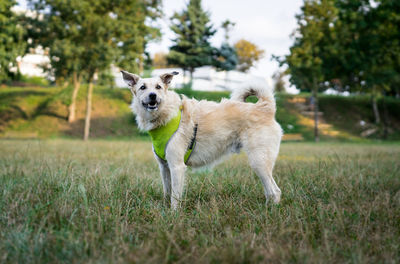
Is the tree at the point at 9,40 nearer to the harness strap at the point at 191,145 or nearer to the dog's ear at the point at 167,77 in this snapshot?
the dog's ear at the point at 167,77

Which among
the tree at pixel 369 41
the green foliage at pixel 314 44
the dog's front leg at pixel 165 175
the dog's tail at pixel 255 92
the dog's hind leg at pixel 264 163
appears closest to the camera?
the dog's hind leg at pixel 264 163

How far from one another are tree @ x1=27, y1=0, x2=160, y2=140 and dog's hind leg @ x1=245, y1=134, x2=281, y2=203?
14236 millimetres

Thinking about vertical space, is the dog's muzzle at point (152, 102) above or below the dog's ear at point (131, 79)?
below

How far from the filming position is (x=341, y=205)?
3109 millimetres

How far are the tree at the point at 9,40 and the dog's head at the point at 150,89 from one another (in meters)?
12.1

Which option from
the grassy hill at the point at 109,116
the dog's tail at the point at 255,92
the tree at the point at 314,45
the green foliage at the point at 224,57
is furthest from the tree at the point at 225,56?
the dog's tail at the point at 255,92

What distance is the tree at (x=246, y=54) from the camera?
4553 centimetres

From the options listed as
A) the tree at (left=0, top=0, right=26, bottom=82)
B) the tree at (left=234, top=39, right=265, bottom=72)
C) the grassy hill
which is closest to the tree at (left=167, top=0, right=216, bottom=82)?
the grassy hill

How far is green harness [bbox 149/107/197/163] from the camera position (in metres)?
3.71

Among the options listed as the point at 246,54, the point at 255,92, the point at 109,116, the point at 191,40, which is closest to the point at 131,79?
the point at 255,92

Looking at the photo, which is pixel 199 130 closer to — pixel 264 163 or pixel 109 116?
pixel 264 163

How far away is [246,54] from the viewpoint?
45.8 m

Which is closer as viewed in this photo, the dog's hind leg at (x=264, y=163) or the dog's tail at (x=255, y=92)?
the dog's hind leg at (x=264, y=163)

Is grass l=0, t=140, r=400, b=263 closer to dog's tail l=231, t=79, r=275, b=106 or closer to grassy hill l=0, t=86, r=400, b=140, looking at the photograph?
dog's tail l=231, t=79, r=275, b=106
